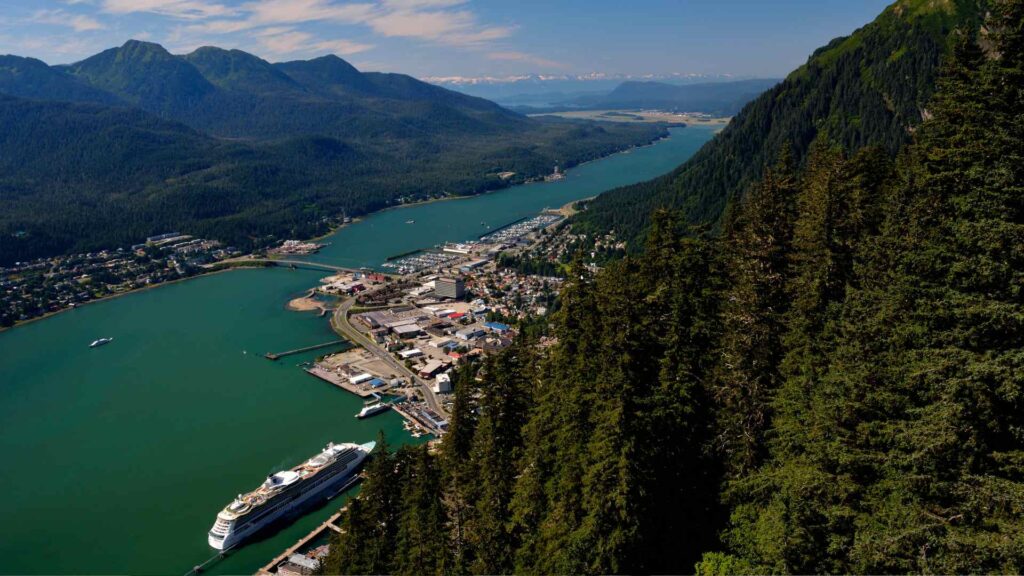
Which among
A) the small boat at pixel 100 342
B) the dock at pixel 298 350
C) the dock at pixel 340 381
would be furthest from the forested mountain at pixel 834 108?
the small boat at pixel 100 342

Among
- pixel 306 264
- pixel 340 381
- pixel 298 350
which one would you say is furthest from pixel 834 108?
pixel 306 264

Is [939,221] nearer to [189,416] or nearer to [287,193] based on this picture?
[189,416]

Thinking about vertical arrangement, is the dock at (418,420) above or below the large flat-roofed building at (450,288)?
below

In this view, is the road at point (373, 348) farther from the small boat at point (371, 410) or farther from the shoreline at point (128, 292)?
the shoreline at point (128, 292)

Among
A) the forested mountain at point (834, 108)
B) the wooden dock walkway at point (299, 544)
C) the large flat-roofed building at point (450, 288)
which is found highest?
the forested mountain at point (834, 108)

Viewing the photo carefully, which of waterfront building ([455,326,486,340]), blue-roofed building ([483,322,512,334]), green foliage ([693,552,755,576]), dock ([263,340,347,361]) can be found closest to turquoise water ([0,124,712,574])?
dock ([263,340,347,361])

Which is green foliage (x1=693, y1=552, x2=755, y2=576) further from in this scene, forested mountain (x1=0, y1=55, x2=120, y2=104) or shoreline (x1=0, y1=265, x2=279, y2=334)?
forested mountain (x1=0, y1=55, x2=120, y2=104)

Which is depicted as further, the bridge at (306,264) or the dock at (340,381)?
the bridge at (306,264)
